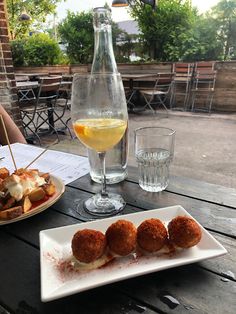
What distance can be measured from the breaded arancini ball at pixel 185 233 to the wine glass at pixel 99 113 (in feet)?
0.65

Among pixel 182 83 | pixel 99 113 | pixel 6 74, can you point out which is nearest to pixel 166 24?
pixel 182 83

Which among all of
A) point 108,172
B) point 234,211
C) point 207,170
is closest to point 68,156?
point 108,172

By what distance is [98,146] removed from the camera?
672 millimetres

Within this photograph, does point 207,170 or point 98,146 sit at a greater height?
point 98,146

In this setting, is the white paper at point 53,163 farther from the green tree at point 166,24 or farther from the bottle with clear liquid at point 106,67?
the green tree at point 166,24

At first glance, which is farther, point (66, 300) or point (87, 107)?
point (87, 107)

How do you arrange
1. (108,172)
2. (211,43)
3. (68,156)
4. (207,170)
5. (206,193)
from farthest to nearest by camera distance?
1. (211,43)
2. (207,170)
3. (68,156)
4. (108,172)
5. (206,193)

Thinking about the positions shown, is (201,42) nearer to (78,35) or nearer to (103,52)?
(78,35)

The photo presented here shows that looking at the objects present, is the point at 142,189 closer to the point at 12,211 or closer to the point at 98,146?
the point at 98,146

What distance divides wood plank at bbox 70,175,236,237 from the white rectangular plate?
114mm

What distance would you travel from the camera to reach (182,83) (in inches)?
247

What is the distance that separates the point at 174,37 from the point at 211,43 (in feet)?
2.87

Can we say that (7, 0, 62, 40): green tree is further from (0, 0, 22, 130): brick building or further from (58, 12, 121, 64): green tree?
(0, 0, 22, 130): brick building

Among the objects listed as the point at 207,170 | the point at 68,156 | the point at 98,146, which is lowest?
the point at 207,170
